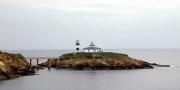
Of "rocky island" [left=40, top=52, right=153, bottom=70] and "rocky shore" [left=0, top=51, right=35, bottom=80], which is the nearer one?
"rocky shore" [left=0, top=51, right=35, bottom=80]

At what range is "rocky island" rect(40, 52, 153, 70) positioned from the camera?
12516 centimetres

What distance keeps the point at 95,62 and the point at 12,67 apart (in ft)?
109

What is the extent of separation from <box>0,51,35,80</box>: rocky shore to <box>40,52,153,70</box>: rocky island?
64.3 ft

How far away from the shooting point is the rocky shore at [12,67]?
305ft

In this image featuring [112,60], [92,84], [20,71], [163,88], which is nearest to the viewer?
[163,88]

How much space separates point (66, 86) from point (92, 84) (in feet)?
21.4

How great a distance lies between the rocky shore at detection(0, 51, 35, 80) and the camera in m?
92.9

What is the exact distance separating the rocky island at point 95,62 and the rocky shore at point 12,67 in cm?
1961

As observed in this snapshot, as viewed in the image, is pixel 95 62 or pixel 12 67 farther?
pixel 95 62

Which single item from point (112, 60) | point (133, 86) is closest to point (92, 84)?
point (133, 86)

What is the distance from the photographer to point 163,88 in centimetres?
8144

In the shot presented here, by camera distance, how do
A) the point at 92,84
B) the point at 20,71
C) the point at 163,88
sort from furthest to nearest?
the point at 20,71 → the point at 92,84 → the point at 163,88

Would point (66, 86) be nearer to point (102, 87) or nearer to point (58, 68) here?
point (102, 87)

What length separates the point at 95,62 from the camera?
127 metres
